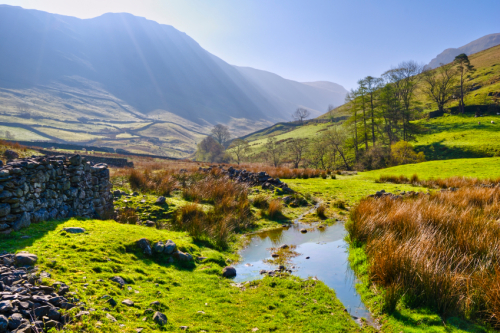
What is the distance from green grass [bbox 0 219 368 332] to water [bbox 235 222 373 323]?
1.53 ft

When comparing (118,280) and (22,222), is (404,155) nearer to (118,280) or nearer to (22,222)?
(118,280)

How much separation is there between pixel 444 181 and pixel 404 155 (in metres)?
19.9

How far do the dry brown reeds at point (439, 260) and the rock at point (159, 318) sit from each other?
4.07m

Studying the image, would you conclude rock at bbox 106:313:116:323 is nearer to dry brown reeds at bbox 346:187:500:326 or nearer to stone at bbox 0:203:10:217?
stone at bbox 0:203:10:217

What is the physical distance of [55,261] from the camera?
448 centimetres

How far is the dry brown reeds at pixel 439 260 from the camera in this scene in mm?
4418

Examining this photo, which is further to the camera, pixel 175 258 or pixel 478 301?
pixel 175 258

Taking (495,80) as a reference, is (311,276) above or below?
below

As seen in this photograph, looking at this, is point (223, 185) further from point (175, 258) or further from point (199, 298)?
point (199, 298)

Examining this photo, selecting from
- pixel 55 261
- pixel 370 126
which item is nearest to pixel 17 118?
pixel 370 126

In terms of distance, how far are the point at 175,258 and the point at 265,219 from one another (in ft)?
19.7

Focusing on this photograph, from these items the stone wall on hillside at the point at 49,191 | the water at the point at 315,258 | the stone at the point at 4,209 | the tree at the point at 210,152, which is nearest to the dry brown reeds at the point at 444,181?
the water at the point at 315,258

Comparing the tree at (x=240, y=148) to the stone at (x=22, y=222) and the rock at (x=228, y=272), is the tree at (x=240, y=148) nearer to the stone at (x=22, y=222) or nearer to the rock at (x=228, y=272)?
the rock at (x=228, y=272)

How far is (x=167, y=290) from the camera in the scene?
5277 millimetres
